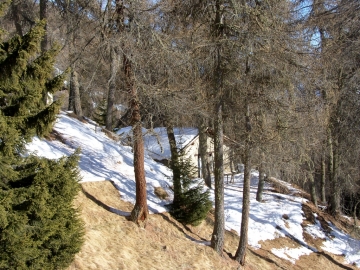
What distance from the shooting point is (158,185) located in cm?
1367

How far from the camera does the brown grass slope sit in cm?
760

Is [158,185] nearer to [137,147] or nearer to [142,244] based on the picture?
[137,147]

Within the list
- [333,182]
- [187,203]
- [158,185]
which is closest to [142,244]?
[187,203]

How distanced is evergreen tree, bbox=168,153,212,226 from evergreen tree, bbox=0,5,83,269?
5989 mm

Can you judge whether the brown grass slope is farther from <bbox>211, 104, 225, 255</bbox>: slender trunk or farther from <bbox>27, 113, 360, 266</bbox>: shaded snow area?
<bbox>27, 113, 360, 266</bbox>: shaded snow area

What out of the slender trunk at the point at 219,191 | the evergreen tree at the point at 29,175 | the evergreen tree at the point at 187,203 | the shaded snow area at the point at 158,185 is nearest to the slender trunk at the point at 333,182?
the shaded snow area at the point at 158,185

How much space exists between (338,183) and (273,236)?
21.7 ft

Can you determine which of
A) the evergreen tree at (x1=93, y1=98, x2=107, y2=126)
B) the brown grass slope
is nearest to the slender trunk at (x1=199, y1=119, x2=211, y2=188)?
the brown grass slope

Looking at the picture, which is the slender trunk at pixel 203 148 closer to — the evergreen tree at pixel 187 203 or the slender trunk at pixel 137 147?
the evergreen tree at pixel 187 203

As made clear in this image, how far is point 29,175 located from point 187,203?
22.5 ft

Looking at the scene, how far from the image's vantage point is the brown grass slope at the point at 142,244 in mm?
7602

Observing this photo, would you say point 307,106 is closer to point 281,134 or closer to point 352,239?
point 281,134

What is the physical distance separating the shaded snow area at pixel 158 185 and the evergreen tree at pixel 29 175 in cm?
518

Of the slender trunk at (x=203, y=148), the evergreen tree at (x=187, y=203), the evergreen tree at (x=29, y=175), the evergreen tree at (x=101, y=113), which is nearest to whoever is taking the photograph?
the evergreen tree at (x=29, y=175)
